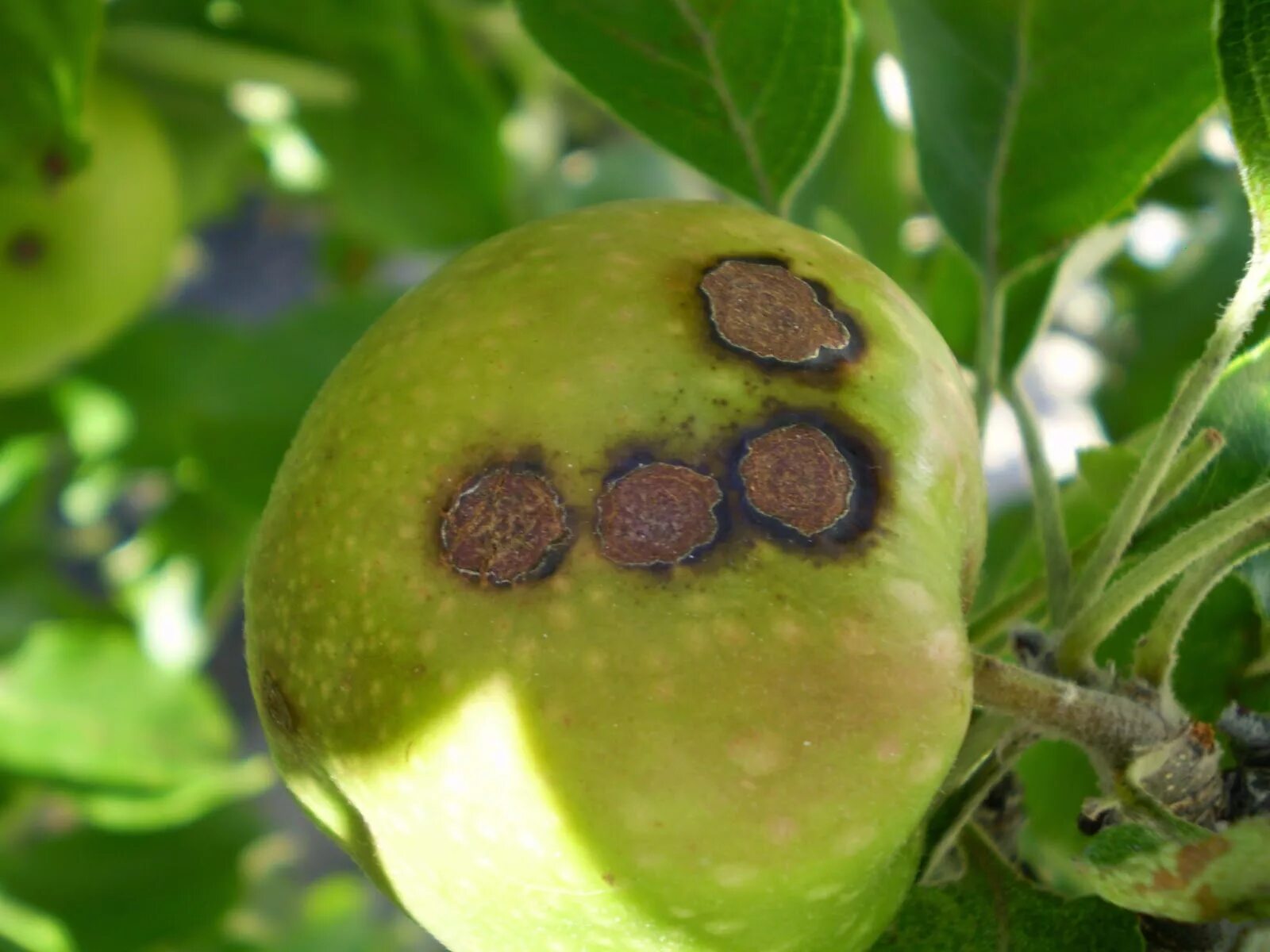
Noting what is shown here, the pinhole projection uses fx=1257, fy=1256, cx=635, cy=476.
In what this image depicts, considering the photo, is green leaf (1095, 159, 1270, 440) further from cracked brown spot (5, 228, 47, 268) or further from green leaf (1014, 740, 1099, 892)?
cracked brown spot (5, 228, 47, 268)

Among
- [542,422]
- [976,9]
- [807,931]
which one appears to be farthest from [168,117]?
[807,931]

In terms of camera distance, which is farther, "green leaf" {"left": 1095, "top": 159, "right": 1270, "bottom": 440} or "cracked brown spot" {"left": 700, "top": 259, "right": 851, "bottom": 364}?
"green leaf" {"left": 1095, "top": 159, "right": 1270, "bottom": 440}

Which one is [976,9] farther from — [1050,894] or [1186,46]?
[1050,894]

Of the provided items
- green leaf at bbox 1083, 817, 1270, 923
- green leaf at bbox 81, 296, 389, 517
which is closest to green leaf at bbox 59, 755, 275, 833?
green leaf at bbox 81, 296, 389, 517

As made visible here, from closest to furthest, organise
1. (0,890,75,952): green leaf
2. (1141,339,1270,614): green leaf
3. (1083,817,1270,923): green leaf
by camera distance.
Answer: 1. (1083,817,1270,923): green leaf
2. (1141,339,1270,614): green leaf
3. (0,890,75,952): green leaf

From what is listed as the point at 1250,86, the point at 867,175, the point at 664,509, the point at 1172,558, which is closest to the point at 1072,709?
the point at 1172,558

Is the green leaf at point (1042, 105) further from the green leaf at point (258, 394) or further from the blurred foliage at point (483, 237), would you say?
the green leaf at point (258, 394)

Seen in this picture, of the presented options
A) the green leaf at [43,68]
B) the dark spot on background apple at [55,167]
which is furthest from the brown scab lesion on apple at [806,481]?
the dark spot on background apple at [55,167]
